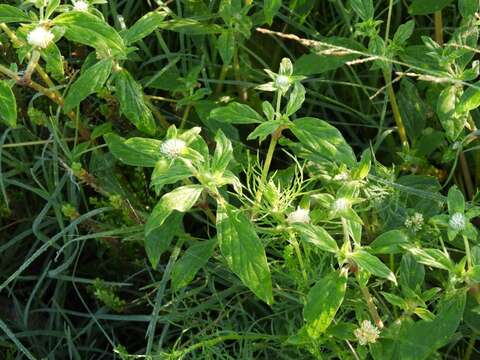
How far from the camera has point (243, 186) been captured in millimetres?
1274

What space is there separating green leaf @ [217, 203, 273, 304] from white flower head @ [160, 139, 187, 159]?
12 cm

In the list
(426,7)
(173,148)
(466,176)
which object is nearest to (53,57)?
(173,148)

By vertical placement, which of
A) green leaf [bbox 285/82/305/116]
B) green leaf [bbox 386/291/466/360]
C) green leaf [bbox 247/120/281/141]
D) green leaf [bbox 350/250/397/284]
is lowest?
green leaf [bbox 386/291/466/360]

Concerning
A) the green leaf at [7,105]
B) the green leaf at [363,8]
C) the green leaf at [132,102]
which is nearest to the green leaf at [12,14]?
the green leaf at [7,105]

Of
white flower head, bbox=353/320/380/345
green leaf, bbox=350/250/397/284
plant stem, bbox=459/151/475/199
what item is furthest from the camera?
plant stem, bbox=459/151/475/199

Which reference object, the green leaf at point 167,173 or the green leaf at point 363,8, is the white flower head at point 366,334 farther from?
the green leaf at point 363,8

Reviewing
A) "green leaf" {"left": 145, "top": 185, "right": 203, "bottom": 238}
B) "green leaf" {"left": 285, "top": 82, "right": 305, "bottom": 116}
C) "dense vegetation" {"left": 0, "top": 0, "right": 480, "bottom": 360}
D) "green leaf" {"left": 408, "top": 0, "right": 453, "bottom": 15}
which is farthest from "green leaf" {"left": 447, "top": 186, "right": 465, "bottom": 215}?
"green leaf" {"left": 408, "top": 0, "right": 453, "bottom": 15}

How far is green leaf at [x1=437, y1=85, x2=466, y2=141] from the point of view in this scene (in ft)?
4.57

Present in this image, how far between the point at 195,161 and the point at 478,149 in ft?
2.27

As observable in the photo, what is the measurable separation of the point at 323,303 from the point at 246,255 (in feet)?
0.42

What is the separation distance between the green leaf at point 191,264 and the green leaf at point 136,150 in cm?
16

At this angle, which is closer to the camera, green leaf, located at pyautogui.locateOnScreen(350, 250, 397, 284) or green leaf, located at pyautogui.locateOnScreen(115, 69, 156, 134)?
green leaf, located at pyautogui.locateOnScreen(350, 250, 397, 284)

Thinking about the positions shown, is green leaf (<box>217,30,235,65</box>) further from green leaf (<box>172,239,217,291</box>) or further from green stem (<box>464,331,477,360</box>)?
green stem (<box>464,331,477,360</box>)

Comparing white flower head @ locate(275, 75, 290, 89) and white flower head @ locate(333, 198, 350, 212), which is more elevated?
white flower head @ locate(275, 75, 290, 89)
